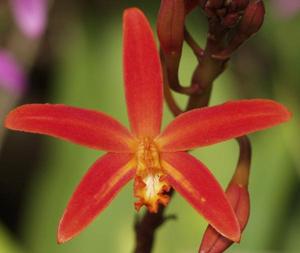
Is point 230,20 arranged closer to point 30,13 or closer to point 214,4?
point 214,4

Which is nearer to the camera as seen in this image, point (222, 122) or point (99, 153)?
point (222, 122)

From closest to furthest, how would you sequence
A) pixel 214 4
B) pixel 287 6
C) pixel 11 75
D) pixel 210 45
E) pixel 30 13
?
pixel 214 4 < pixel 210 45 < pixel 30 13 < pixel 11 75 < pixel 287 6

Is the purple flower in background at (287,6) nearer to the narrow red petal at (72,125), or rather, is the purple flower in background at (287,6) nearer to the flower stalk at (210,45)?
the flower stalk at (210,45)

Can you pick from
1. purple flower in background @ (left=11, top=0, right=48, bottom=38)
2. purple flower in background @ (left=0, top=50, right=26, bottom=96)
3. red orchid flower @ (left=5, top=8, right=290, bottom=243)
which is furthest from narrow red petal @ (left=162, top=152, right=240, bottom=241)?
purple flower in background @ (left=0, top=50, right=26, bottom=96)

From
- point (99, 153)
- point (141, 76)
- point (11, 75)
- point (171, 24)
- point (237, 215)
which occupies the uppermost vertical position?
point (171, 24)

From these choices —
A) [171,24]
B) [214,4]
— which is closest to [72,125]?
[171,24]

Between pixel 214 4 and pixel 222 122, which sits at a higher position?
pixel 214 4
